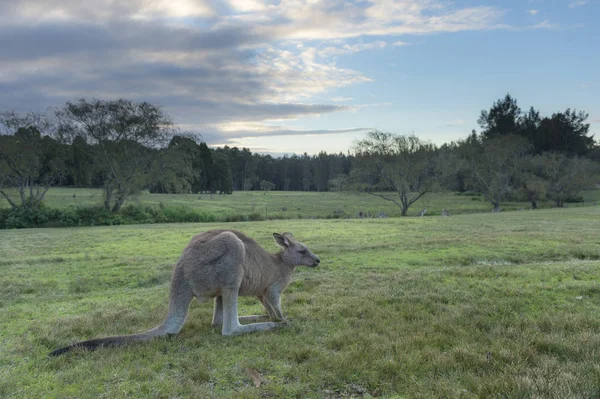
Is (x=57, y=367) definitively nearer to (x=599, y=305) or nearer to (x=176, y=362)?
(x=176, y=362)

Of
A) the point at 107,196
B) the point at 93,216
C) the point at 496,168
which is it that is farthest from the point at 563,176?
the point at 93,216

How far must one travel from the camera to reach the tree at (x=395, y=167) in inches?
1610

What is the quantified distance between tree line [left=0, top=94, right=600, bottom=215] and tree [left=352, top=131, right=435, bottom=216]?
0.11 metres

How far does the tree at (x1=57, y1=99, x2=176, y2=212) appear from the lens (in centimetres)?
3278

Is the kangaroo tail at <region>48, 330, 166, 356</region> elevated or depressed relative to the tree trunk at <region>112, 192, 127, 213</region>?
depressed

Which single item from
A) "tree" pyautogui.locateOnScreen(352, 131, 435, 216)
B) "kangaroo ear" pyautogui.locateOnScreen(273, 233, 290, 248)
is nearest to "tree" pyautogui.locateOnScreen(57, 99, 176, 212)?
"tree" pyautogui.locateOnScreen(352, 131, 435, 216)

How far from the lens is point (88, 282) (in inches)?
377

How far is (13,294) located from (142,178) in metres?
26.9

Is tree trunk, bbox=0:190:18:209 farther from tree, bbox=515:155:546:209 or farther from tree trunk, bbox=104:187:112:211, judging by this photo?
tree, bbox=515:155:546:209

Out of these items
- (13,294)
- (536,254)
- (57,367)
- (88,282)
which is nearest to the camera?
(57,367)

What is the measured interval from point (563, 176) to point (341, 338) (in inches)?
2025

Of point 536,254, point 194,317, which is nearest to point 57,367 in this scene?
point 194,317

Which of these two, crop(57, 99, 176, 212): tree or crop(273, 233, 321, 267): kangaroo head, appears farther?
crop(57, 99, 176, 212): tree

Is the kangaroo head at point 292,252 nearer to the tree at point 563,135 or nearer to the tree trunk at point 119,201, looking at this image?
the tree trunk at point 119,201
